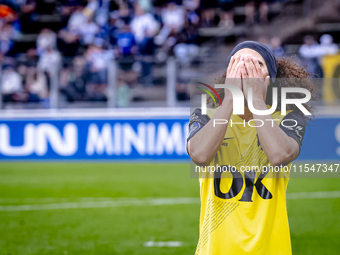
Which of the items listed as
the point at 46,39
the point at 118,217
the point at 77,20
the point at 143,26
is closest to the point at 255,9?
the point at 143,26

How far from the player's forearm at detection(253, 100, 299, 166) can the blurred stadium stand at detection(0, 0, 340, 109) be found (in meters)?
8.31

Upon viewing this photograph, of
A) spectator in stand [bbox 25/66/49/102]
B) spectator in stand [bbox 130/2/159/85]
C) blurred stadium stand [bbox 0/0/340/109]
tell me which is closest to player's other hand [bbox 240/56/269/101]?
blurred stadium stand [bbox 0/0/340/109]

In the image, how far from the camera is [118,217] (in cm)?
554

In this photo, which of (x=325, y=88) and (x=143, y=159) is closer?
(x=325, y=88)

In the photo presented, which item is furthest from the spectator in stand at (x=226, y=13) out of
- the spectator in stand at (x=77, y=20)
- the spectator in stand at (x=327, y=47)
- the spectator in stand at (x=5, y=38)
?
the spectator in stand at (x=5, y=38)

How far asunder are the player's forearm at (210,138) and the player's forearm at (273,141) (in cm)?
12

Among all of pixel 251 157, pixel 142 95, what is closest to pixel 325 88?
pixel 142 95

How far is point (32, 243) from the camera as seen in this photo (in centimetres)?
438

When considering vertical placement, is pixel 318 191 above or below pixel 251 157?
below

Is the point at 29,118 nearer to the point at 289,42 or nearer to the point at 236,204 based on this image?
the point at 289,42

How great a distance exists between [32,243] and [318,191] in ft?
16.5

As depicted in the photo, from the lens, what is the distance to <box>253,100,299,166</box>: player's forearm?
5.30 feet

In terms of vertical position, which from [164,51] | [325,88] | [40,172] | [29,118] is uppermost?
[164,51]

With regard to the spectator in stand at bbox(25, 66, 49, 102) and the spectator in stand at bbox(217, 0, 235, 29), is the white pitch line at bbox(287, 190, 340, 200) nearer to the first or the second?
the spectator in stand at bbox(25, 66, 49, 102)
